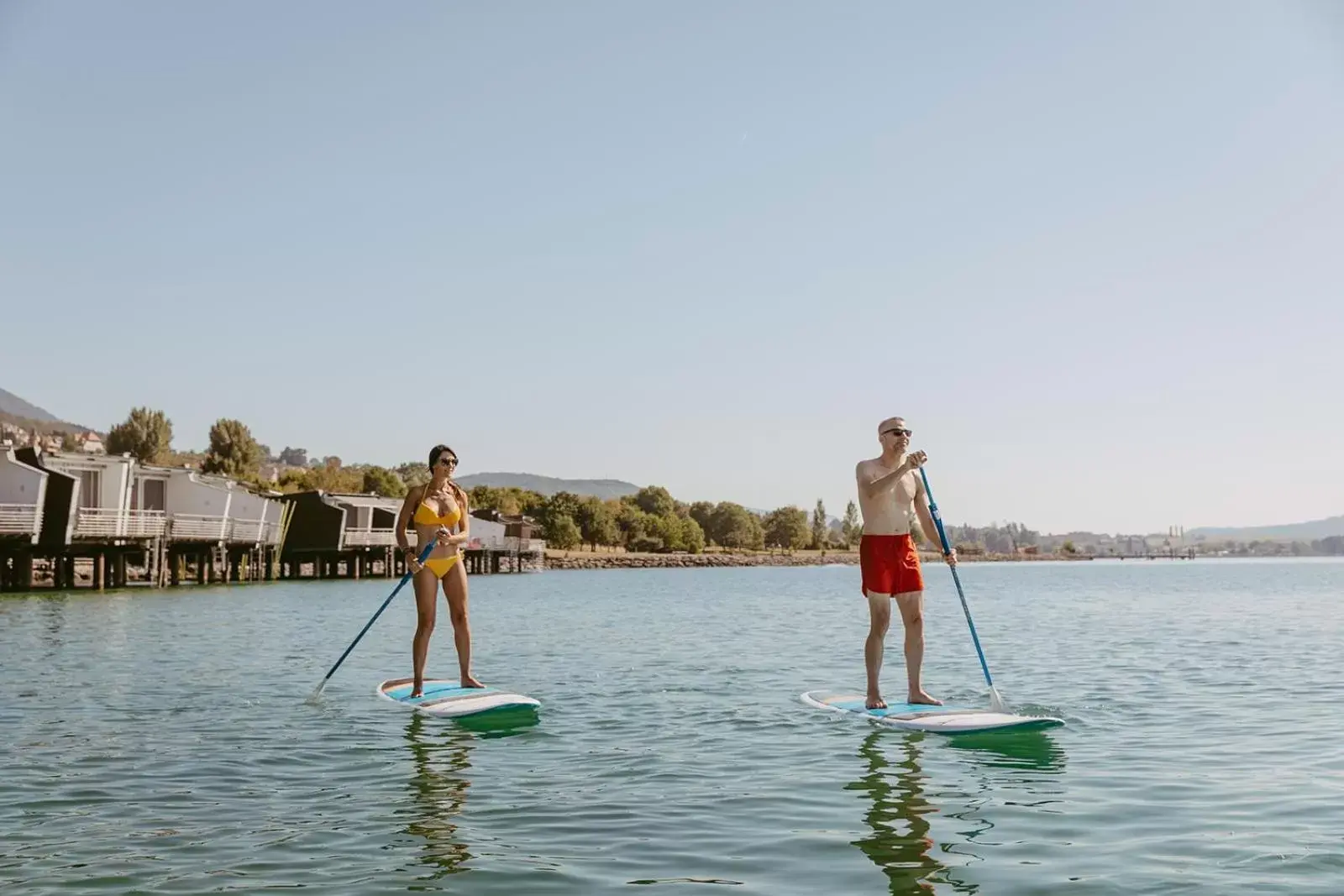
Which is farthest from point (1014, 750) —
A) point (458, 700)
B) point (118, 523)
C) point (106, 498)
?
point (106, 498)

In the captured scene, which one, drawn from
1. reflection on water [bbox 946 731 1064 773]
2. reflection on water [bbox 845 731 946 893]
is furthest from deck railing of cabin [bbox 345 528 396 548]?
reflection on water [bbox 845 731 946 893]

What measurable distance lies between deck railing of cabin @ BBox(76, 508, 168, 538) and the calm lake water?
30.1m

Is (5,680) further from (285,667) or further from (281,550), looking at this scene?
(281,550)

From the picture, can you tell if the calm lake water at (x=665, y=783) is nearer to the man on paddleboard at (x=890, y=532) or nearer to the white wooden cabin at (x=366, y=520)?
the man on paddleboard at (x=890, y=532)

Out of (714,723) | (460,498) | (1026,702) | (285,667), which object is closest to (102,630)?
(285,667)

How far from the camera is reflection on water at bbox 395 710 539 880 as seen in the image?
6.65 metres

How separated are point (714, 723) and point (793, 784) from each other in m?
3.14

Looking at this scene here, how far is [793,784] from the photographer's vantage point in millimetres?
8430

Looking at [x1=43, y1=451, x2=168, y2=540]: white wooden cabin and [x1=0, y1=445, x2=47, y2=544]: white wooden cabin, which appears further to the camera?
[x1=43, y1=451, x2=168, y2=540]: white wooden cabin

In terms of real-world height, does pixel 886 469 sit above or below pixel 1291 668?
above

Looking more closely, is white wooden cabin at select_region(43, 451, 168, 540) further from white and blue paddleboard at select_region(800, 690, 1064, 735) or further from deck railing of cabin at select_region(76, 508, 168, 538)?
white and blue paddleboard at select_region(800, 690, 1064, 735)

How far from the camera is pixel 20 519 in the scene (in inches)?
1724

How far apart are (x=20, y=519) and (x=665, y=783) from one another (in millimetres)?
42380

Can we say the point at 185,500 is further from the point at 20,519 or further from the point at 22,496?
the point at 20,519
